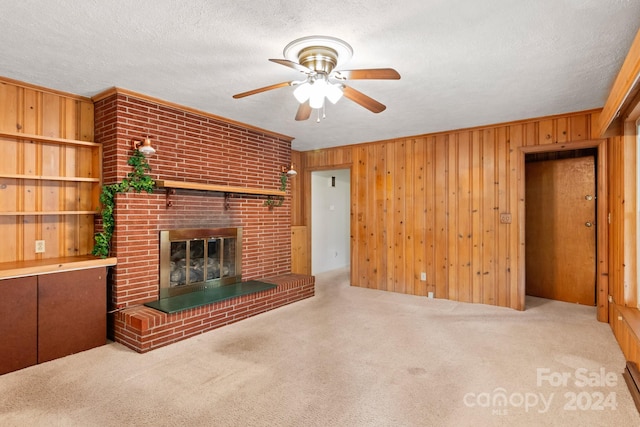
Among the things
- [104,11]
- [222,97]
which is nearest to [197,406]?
[104,11]

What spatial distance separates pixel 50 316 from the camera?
2783 mm

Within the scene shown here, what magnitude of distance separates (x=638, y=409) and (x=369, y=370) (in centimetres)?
161

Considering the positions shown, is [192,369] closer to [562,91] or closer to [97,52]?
[97,52]

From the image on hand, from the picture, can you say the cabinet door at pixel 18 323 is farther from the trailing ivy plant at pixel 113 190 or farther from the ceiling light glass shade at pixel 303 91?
the ceiling light glass shade at pixel 303 91

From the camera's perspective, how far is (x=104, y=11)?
6.37 feet

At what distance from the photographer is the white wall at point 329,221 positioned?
6.48 metres

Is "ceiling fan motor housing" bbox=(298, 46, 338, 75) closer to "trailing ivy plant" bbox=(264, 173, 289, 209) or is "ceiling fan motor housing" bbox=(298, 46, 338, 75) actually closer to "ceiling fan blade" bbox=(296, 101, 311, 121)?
"ceiling fan blade" bbox=(296, 101, 311, 121)

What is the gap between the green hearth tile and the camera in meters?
3.26

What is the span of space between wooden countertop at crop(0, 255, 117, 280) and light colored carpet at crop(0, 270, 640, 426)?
72 cm

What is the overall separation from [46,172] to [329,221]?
4635 millimetres

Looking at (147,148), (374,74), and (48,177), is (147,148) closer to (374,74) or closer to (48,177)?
(48,177)

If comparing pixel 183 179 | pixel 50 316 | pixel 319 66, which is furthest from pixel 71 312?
pixel 319 66

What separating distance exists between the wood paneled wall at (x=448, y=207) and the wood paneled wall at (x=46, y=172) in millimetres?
3500

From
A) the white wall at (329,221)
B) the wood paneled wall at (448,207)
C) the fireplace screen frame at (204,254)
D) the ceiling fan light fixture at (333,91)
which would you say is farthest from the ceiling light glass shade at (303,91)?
the white wall at (329,221)
